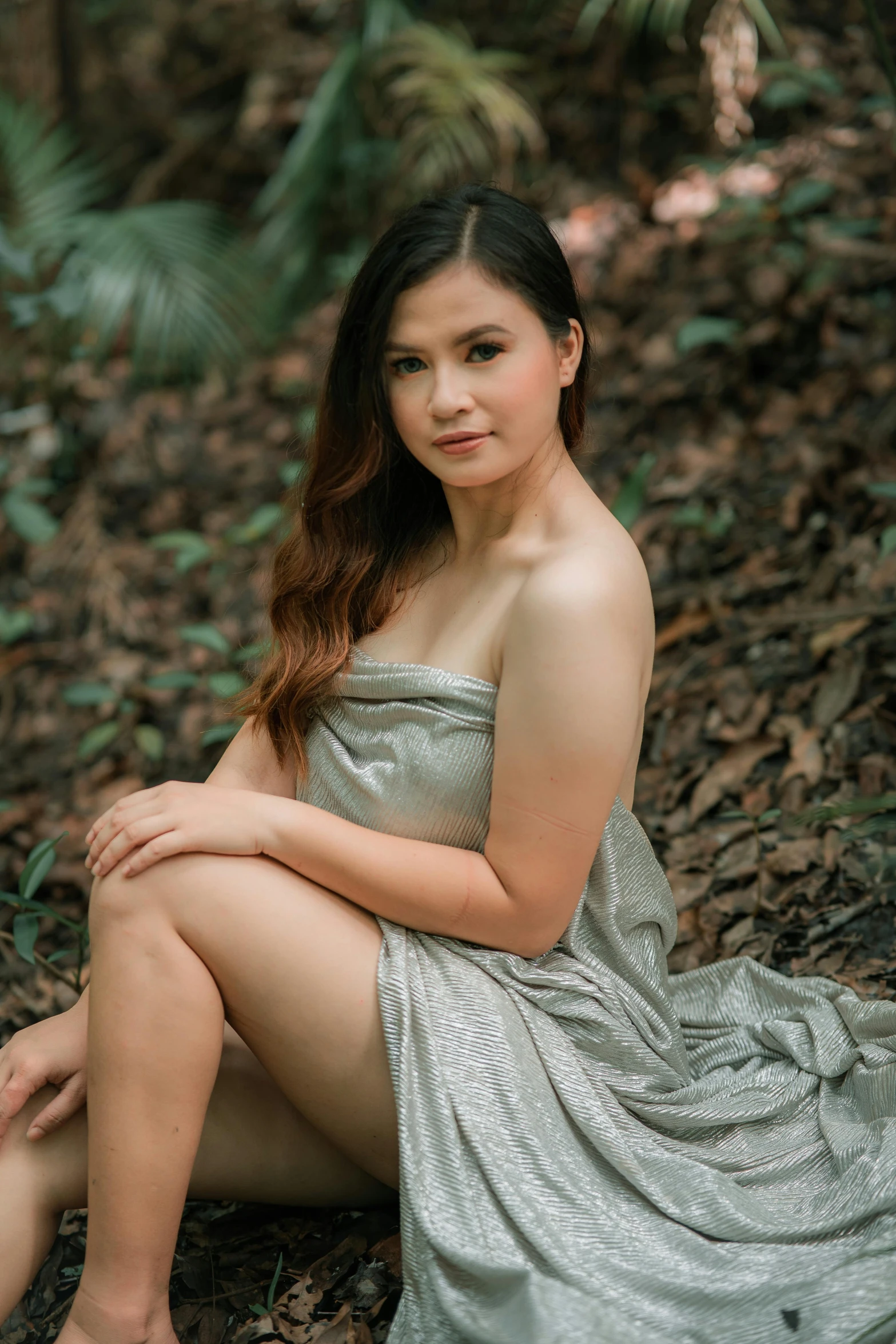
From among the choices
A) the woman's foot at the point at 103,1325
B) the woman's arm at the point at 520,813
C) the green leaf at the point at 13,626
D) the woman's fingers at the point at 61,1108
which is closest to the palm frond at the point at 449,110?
the green leaf at the point at 13,626

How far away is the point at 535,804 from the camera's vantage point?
1.45 metres

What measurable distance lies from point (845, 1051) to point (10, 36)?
546cm

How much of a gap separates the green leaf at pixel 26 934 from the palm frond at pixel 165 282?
2297mm

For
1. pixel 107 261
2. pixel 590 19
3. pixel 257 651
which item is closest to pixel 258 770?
pixel 257 651

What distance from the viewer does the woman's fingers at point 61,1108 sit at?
1559mm

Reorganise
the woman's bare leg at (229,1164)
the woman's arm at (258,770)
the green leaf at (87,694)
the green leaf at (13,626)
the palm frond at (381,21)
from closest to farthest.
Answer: the woman's bare leg at (229,1164)
the woman's arm at (258,770)
the green leaf at (87,694)
the green leaf at (13,626)
the palm frond at (381,21)

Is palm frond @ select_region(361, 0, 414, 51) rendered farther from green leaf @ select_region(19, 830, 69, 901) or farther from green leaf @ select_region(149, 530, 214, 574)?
green leaf @ select_region(19, 830, 69, 901)

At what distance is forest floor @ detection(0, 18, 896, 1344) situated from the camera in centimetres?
213

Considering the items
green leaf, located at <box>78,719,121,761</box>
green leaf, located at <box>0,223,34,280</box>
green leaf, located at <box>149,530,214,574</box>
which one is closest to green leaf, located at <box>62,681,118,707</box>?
green leaf, located at <box>78,719,121,761</box>

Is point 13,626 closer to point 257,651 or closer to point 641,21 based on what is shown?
point 257,651

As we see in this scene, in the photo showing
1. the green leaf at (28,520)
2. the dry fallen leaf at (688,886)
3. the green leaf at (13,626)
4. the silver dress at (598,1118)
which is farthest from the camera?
the green leaf at (13,626)

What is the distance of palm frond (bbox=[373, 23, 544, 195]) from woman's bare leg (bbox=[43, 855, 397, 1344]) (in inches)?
134

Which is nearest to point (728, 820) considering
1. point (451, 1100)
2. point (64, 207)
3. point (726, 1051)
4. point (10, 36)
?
point (726, 1051)

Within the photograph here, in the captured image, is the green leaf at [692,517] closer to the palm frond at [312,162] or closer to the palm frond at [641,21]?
A: the palm frond at [641,21]
